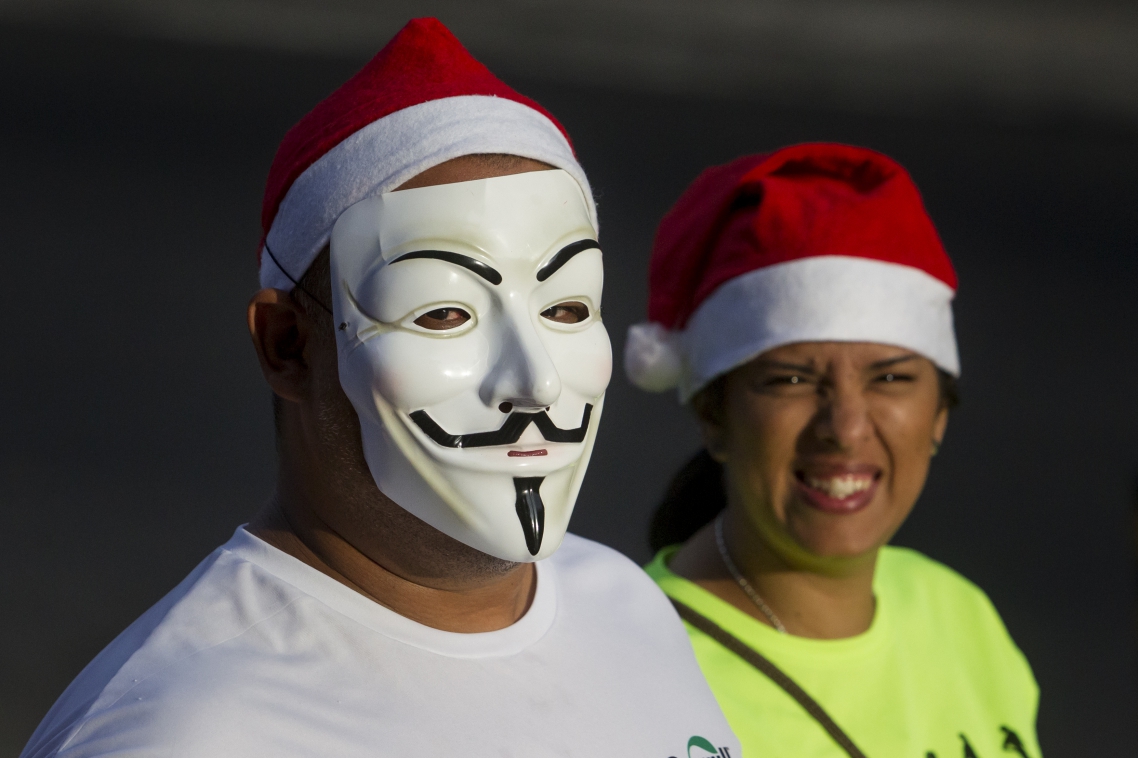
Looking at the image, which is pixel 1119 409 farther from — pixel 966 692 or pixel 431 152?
→ pixel 431 152

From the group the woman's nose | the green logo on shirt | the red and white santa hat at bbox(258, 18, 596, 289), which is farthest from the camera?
the woman's nose

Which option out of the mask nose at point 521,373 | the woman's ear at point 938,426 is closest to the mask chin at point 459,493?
the mask nose at point 521,373

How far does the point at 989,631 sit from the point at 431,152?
6.06ft

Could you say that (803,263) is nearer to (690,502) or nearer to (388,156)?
(690,502)

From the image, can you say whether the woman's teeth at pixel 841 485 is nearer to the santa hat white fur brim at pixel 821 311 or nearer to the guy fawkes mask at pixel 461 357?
the santa hat white fur brim at pixel 821 311

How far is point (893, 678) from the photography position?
264cm

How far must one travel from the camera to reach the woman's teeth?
102 inches

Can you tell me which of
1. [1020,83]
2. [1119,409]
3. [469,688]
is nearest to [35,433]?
[469,688]

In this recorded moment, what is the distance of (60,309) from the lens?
7980 millimetres

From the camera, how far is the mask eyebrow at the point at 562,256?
6.03ft

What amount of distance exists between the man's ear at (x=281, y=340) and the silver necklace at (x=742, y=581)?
3.89ft

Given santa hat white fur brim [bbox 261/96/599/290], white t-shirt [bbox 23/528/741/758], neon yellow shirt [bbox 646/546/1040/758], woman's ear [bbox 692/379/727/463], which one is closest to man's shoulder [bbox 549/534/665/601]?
white t-shirt [bbox 23/528/741/758]

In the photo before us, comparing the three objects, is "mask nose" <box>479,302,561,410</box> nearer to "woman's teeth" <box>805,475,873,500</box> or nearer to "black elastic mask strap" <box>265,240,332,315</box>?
"black elastic mask strap" <box>265,240,332,315</box>

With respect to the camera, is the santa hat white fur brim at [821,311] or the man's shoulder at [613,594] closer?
the man's shoulder at [613,594]
